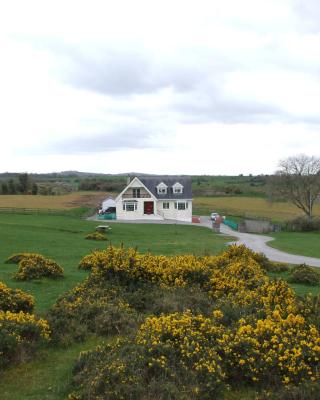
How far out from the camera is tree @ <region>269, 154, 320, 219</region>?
66.9m

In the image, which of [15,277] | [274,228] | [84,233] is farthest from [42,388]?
[274,228]

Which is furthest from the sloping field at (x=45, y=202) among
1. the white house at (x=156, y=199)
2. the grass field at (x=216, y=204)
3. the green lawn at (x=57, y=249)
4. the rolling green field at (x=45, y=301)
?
the rolling green field at (x=45, y=301)

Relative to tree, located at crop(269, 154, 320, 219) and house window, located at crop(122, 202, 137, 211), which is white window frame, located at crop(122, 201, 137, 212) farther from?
tree, located at crop(269, 154, 320, 219)

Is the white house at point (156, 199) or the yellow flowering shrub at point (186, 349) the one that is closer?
the yellow flowering shrub at point (186, 349)

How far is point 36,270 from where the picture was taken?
16844mm

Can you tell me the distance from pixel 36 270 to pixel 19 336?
795 centimetres

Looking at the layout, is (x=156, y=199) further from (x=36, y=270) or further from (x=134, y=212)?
(x=36, y=270)

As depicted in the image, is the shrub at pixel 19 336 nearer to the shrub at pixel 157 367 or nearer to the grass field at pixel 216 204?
the shrub at pixel 157 367

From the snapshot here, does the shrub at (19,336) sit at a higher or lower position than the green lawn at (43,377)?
higher

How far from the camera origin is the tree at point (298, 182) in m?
66.9

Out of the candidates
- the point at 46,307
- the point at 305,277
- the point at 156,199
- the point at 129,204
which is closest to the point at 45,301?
the point at 46,307

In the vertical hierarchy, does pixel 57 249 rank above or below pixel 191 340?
below

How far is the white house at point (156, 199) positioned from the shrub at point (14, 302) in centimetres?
5204

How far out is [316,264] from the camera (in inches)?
1083
